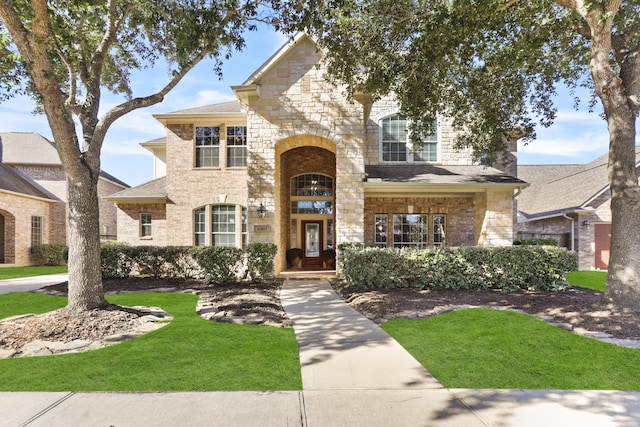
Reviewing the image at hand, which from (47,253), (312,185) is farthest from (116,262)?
(47,253)

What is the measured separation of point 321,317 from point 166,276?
Result: 6.98 metres

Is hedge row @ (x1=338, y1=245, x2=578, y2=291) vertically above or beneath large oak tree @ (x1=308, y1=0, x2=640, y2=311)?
beneath

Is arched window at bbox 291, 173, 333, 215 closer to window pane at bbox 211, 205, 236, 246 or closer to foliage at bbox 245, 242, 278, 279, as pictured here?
window pane at bbox 211, 205, 236, 246

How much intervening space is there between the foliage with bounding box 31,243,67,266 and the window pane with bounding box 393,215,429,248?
59.5 feet

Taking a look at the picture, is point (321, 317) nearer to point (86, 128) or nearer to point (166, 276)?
point (86, 128)

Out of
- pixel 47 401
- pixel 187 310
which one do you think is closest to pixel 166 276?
pixel 187 310

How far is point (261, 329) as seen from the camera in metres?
5.97

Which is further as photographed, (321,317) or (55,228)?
(55,228)

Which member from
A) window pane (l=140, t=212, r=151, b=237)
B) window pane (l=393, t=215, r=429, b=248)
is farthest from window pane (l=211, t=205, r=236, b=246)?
window pane (l=393, t=215, r=429, b=248)

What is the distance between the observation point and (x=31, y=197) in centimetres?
1895

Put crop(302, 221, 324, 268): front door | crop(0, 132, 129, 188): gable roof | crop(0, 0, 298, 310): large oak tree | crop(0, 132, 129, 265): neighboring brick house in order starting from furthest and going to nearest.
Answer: crop(0, 132, 129, 188): gable roof
crop(0, 132, 129, 265): neighboring brick house
crop(302, 221, 324, 268): front door
crop(0, 0, 298, 310): large oak tree

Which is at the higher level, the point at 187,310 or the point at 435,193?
the point at 435,193

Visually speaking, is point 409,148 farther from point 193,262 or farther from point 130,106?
point 130,106

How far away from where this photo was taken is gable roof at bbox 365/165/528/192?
1266cm
